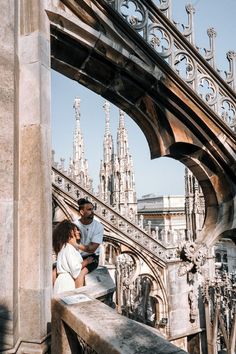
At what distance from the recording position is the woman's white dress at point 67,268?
233cm

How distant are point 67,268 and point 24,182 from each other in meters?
0.85

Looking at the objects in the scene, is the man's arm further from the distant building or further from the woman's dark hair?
the distant building

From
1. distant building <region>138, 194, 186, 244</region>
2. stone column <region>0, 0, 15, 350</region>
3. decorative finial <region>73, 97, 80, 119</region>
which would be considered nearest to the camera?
stone column <region>0, 0, 15, 350</region>

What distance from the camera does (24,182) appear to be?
1.83m

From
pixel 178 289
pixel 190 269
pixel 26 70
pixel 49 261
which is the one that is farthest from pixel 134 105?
pixel 178 289

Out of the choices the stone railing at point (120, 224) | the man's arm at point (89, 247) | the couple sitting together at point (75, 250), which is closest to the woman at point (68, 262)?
the couple sitting together at point (75, 250)

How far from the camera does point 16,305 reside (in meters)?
1.70

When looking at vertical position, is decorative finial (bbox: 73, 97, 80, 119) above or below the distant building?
above

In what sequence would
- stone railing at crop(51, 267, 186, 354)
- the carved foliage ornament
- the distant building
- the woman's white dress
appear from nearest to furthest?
1. stone railing at crop(51, 267, 186, 354)
2. the woman's white dress
3. the carved foliage ornament
4. the distant building

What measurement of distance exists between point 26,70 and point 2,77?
0.22 meters

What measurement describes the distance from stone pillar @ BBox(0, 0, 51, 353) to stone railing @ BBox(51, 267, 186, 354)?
151 millimetres

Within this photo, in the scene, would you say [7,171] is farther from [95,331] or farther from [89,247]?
[89,247]

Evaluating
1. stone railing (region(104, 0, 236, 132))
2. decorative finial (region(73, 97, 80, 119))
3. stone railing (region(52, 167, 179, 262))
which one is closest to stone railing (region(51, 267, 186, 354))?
stone railing (region(104, 0, 236, 132))

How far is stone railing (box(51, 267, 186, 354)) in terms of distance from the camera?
3.59 ft
